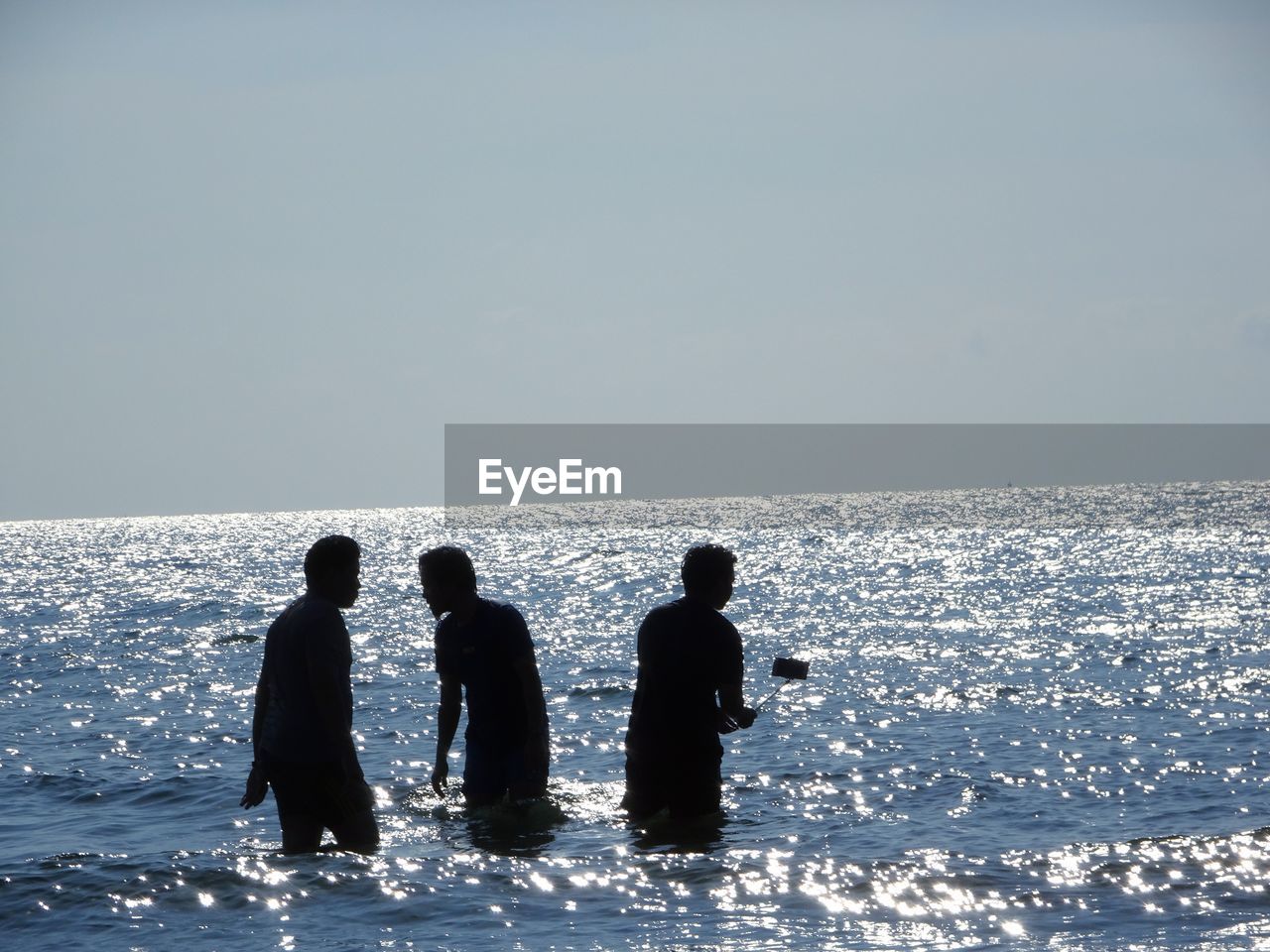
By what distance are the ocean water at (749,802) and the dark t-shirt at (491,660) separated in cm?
68

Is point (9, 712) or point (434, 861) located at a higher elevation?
point (434, 861)

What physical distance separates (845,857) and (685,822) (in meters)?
1.18

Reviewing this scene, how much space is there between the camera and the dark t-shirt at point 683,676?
7.46 m

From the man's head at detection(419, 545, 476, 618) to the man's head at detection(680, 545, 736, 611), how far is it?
121cm

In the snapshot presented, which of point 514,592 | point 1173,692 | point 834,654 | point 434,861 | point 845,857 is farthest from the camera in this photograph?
point 514,592

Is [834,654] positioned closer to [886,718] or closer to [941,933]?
[886,718]

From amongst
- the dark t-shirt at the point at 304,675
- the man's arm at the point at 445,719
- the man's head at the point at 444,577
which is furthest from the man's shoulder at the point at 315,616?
the man's arm at the point at 445,719

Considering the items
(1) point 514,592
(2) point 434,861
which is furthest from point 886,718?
(1) point 514,592

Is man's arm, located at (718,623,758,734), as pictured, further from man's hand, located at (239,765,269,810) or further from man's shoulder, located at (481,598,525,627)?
man's hand, located at (239,765,269,810)

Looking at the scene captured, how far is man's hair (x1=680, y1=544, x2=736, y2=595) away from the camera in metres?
7.34

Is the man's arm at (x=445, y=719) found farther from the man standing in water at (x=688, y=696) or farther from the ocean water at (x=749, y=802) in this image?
the man standing in water at (x=688, y=696)

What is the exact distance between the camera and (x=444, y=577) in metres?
7.49

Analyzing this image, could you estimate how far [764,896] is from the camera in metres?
6.86

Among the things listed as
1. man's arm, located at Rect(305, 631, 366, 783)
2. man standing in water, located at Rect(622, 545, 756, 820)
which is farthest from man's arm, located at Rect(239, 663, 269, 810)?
man standing in water, located at Rect(622, 545, 756, 820)
